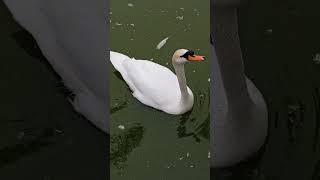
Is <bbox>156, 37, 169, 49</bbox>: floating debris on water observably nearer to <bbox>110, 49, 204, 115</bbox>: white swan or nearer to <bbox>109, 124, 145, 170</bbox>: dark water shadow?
<bbox>110, 49, 204, 115</bbox>: white swan

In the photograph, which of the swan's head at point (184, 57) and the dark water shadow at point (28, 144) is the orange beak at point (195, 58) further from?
the dark water shadow at point (28, 144)

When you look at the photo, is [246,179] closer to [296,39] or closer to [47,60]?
[296,39]

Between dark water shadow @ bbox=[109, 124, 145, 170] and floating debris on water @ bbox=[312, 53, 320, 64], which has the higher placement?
floating debris on water @ bbox=[312, 53, 320, 64]

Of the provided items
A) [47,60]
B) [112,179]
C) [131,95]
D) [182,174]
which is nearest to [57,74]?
[47,60]

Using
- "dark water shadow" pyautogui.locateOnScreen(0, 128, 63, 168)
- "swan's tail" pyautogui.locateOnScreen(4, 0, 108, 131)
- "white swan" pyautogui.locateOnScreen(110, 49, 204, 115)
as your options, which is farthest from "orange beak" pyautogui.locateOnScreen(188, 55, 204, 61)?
"dark water shadow" pyautogui.locateOnScreen(0, 128, 63, 168)

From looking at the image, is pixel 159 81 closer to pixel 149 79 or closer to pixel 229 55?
pixel 149 79

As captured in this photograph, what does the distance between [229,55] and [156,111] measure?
24 centimetres

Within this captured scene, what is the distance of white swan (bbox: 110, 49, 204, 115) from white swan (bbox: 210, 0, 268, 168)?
0.22ft

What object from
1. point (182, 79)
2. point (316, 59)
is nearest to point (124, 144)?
point (182, 79)

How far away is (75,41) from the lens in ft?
3.80

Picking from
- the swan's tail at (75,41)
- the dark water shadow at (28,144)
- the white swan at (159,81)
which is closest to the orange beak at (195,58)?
the white swan at (159,81)

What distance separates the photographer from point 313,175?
1212 millimetres

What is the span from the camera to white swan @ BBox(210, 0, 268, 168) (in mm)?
1164

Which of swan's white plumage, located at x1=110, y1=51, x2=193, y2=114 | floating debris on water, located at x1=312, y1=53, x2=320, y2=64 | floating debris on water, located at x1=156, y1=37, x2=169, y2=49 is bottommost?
swan's white plumage, located at x1=110, y1=51, x2=193, y2=114
